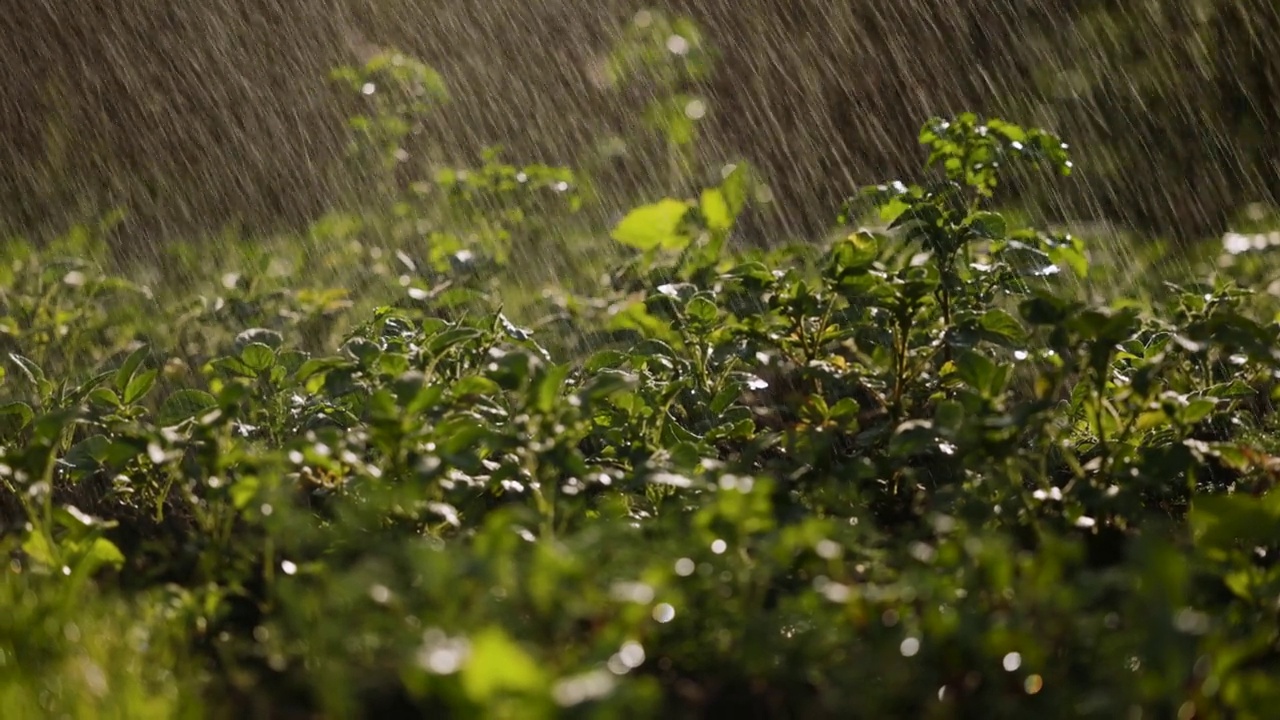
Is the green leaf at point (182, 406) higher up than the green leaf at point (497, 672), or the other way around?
the green leaf at point (497, 672)

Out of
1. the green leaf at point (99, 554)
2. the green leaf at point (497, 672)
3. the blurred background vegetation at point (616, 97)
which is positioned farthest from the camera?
the blurred background vegetation at point (616, 97)

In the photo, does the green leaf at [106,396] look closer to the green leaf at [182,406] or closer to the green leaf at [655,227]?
the green leaf at [182,406]

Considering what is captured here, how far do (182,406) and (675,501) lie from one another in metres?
0.87

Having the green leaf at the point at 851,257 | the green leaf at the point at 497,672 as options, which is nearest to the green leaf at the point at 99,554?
the green leaf at the point at 497,672

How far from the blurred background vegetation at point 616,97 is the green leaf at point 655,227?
3242 mm

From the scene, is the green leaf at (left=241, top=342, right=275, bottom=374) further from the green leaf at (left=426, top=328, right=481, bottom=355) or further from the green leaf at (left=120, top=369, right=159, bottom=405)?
the green leaf at (left=426, top=328, right=481, bottom=355)

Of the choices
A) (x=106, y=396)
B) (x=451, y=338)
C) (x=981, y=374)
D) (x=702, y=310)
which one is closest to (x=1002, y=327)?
(x=981, y=374)

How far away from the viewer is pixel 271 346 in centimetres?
231

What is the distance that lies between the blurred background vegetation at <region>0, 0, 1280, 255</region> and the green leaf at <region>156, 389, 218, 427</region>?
14.3ft

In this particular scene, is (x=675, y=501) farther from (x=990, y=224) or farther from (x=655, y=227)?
(x=655, y=227)

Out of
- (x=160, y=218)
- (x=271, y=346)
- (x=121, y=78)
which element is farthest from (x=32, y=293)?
(x=121, y=78)

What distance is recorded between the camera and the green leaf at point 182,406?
214 centimetres

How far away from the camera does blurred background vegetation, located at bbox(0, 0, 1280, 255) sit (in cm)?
551

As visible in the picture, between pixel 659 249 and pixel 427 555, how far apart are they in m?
2.01
